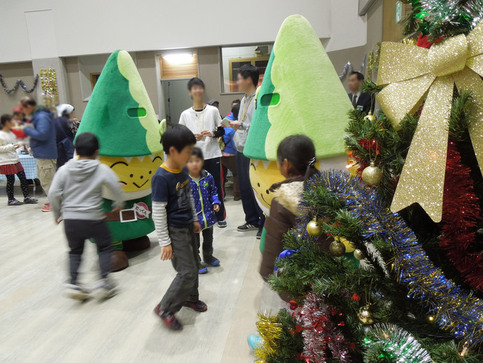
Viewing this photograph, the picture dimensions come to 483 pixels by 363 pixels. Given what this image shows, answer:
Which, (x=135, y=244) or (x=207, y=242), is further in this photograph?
(x=135, y=244)

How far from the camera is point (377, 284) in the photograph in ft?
2.85

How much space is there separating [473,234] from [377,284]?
25 centimetres

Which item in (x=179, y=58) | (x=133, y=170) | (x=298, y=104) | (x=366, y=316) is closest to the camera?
(x=366, y=316)

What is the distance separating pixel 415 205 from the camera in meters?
0.87

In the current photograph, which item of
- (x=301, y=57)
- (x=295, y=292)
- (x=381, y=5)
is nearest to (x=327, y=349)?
(x=295, y=292)

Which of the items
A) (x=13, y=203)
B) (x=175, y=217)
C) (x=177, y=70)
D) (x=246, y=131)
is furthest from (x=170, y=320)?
(x=177, y=70)

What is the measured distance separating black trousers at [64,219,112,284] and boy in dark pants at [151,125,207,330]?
61cm

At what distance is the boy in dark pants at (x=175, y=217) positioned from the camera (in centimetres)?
196

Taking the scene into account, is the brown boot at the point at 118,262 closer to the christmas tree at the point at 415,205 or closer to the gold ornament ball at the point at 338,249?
the christmas tree at the point at 415,205

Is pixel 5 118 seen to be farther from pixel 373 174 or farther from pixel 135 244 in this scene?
pixel 135 244

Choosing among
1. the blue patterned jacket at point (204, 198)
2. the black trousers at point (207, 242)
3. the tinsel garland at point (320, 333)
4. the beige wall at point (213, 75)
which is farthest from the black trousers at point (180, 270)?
the beige wall at point (213, 75)

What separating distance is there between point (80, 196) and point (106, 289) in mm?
672

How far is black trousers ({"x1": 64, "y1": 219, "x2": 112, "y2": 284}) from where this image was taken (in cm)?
233

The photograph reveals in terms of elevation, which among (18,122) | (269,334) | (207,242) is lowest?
(207,242)
